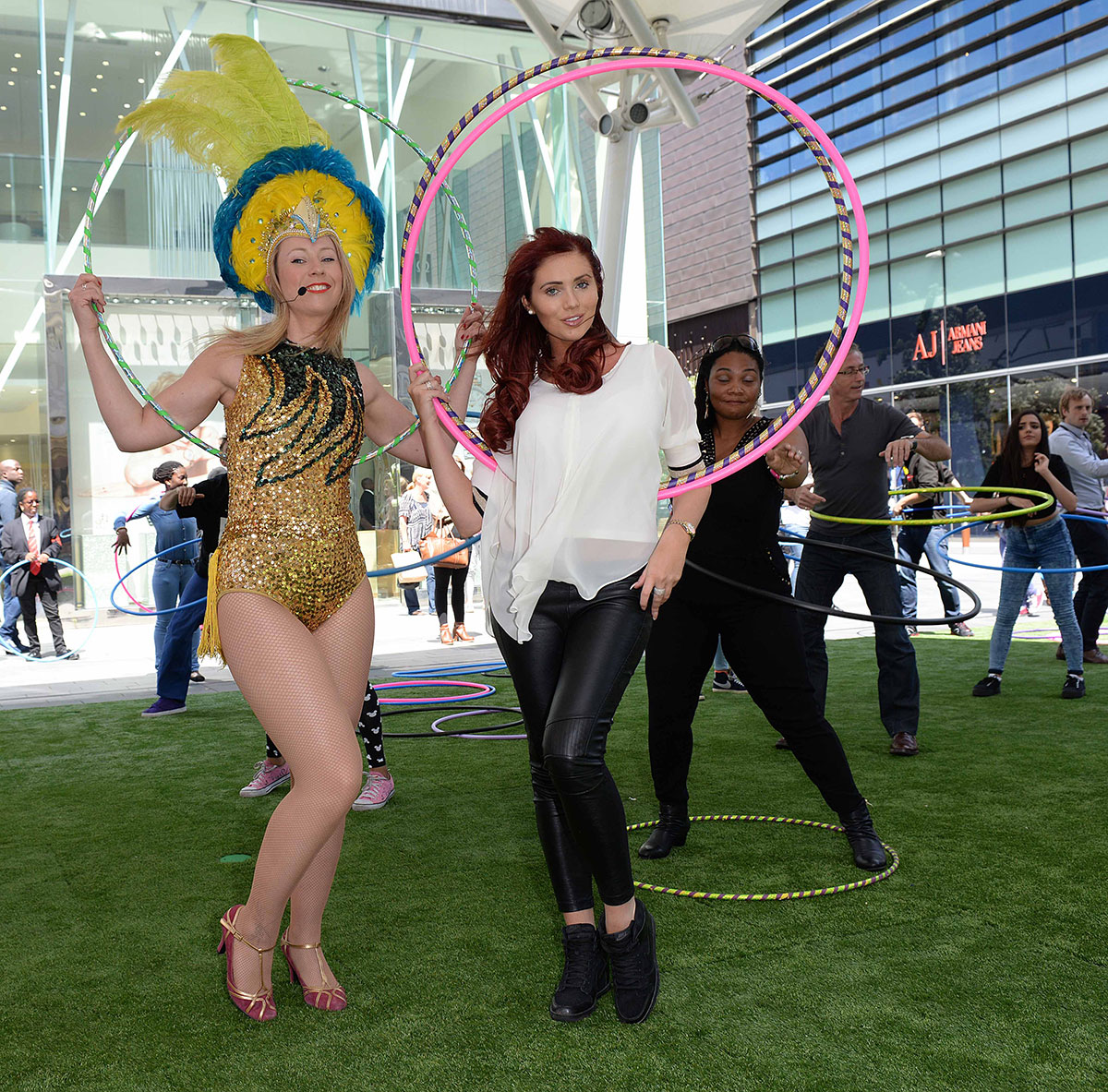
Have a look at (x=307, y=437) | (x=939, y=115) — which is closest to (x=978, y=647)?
(x=307, y=437)

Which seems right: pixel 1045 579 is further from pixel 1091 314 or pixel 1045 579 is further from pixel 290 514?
pixel 1091 314

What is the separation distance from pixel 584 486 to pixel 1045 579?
5.63 metres

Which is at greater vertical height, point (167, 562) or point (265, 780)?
point (167, 562)

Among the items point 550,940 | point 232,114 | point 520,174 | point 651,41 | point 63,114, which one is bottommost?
point 550,940

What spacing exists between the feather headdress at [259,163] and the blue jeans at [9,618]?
8073mm

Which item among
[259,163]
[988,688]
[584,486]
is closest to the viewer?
[584,486]

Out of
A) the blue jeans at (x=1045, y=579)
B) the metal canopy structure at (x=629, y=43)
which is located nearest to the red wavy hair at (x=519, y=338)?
the metal canopy structure at (x=629, y=43)

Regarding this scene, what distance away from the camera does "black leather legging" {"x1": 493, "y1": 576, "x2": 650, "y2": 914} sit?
8.32 feet

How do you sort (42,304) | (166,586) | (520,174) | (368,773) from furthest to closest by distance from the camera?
1. (520,174)
2. (42,304)
3. (166,586)
4. (368,773)

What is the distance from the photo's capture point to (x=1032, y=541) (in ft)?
22.9

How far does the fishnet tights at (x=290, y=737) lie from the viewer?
2.55 metres

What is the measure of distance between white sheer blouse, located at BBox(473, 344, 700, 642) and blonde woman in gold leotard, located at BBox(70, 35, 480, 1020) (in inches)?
17.5

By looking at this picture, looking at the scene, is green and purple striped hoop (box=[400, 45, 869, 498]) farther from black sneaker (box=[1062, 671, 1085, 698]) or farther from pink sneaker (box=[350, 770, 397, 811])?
black sneaker (box=[1062, 671, 1085, 698])

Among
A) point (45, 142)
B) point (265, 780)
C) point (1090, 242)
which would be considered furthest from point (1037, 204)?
point (265, 780)
